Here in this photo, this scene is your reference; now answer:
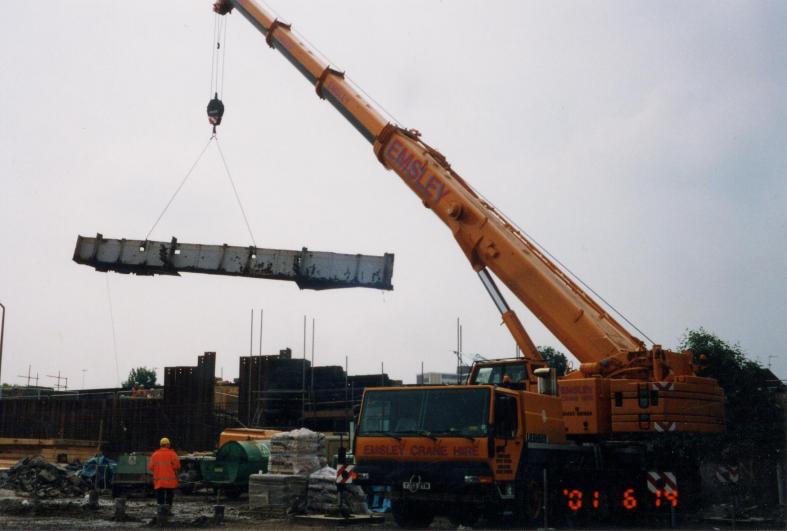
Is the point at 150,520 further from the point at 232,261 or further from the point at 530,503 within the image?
the point at 232,261

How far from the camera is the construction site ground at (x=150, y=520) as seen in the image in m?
13.8

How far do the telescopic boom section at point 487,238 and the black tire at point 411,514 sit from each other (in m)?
4.07

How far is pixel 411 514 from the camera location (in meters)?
13.5

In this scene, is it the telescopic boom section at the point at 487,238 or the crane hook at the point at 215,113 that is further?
the crane hook at the point at 215,113

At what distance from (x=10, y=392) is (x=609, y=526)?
5415cm

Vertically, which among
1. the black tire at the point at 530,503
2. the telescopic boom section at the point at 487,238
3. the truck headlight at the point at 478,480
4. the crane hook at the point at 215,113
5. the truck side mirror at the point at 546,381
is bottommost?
the black tire at the point at 530,503

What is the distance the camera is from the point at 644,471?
47.1 ft

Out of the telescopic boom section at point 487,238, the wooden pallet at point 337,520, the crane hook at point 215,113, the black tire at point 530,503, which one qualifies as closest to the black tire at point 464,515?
the black tire at point 530,503

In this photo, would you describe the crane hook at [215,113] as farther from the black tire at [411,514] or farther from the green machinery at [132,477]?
the black tire at [411,514]

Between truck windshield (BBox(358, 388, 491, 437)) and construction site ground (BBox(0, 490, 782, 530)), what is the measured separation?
6.54ft

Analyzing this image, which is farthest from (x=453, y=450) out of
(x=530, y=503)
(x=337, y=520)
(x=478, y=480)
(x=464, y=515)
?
(x=337, y=520)

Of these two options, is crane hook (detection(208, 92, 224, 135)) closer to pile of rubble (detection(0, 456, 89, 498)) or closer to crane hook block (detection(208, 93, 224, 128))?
crane hook block (detection(208, 93, 224, 128))

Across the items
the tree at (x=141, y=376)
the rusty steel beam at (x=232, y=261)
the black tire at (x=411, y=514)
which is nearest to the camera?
the black tire at (x=411, y=514)

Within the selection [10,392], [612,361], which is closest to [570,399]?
[612,361]
